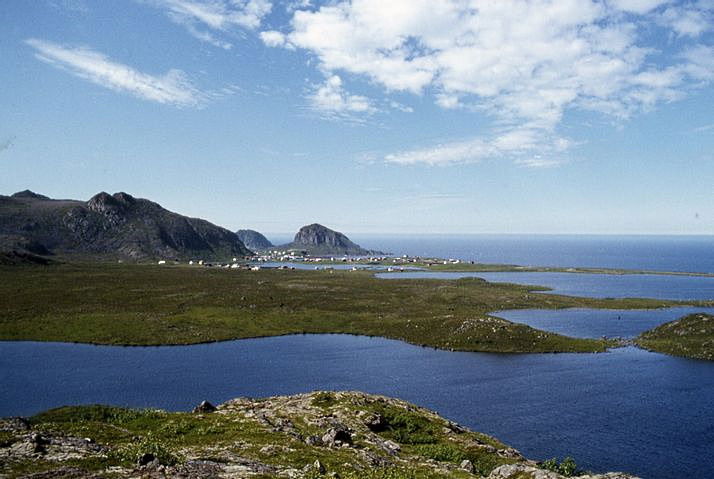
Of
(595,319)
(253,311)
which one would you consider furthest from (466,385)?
(595,319)

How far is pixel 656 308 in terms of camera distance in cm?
16425

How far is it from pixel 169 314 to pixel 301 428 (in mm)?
104544

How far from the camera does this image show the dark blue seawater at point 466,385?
5631 centimetres

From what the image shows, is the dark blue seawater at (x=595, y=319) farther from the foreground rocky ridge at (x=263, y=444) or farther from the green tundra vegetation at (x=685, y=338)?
the foreground rocky ridge at (x=263, y=444)

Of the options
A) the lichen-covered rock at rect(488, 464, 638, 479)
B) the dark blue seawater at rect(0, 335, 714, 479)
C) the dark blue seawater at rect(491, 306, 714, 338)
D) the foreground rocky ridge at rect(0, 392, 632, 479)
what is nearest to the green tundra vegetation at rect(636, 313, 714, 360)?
the dark blue seawater at rect(0, 335, 714, 479)

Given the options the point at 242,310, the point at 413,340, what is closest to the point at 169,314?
the point at 242,310

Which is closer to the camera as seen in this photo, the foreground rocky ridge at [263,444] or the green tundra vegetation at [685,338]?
the foreground rocky ridge at [263,444]

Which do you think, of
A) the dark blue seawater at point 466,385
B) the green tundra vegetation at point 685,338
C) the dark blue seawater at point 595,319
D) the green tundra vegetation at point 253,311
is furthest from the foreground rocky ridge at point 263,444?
the dark blue seawater at point 595,319

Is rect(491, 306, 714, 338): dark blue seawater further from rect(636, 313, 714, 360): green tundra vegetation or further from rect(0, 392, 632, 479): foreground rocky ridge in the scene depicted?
rect(0, 392, 632, 479): foreground rocky ridge

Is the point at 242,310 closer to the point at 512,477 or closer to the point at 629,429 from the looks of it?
the point at 629,429

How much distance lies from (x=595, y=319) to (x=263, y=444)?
142108 millimetres

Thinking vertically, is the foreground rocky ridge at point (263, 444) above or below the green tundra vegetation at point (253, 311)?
above

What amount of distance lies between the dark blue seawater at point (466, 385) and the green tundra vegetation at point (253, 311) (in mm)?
7457

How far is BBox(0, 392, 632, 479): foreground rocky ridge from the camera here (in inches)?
854
